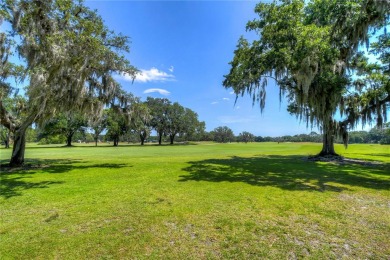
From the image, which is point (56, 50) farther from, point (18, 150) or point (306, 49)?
point (306, 49)

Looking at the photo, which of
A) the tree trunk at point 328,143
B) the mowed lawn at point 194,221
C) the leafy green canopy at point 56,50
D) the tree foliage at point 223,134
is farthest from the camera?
the tree foliage at point 223,134

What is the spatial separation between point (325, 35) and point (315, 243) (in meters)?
11.7

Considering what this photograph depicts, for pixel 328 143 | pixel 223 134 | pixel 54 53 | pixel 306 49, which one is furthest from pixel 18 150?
pixel 223 134

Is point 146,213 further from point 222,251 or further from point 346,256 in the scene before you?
point 346,256

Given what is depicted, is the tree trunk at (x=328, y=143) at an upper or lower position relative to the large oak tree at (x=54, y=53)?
lower

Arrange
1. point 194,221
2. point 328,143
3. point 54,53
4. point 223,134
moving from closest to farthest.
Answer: point 194,221
point 54,53
point 328,143
point 223,134

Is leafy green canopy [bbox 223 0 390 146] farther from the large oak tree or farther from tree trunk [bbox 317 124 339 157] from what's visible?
the large oak tree

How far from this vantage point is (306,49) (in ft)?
35.3

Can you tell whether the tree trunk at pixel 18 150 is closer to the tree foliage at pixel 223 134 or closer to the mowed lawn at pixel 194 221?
the mowed lawn at pixel 194 221

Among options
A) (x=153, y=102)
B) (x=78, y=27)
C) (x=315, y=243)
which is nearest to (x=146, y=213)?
(x=315, y=243)

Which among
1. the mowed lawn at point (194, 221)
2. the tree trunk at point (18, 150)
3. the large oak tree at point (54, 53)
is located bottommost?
the mowed lawn at point (194, 221)

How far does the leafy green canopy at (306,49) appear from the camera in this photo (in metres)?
10.8

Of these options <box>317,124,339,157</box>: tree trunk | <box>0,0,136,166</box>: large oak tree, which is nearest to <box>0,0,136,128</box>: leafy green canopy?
<box>0,0,136,166</box>: large oak tree

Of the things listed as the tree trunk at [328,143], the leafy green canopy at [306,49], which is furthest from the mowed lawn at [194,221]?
the tree trunk at [328,143]
